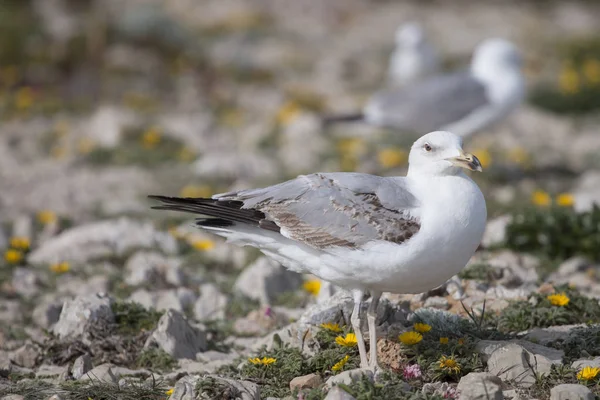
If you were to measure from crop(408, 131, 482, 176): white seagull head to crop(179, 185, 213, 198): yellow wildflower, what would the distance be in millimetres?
4304

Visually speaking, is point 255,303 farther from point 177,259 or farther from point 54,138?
point 54,138

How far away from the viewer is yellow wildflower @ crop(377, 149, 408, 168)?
9570 mm

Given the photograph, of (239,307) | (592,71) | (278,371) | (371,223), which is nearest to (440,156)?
(371,223)

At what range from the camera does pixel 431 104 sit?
9.92 metres

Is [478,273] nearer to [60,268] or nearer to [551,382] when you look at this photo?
[551,382]

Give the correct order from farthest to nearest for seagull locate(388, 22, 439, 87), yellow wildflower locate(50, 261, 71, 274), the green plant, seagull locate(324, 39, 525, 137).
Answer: seagull locate(388, 22, 439, 87) → seagull locate(324, 39, 525, 137) → the green plant → yellow wildflower locate(50, 261, 71, 274)

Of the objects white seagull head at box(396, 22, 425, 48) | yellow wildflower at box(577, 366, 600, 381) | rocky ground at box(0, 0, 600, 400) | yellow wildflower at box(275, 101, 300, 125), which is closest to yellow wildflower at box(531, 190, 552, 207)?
rocky ground at box(0, 0, 600, 400)

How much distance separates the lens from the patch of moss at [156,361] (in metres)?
5.00

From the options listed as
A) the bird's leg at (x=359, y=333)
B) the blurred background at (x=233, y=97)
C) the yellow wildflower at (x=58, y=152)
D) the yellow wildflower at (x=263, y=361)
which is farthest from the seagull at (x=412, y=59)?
the yellow wildflower at (x=263, y=361)

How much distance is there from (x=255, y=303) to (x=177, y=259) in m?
1.19

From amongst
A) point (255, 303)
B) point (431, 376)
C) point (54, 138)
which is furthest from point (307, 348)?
point (54, 138)

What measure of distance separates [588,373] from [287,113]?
8.40 meters

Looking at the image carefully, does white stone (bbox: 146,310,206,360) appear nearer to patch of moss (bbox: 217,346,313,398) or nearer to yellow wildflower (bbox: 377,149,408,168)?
patch of moss (bbox: 217,346,313,398)

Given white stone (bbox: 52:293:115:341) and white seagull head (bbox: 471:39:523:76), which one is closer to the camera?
white stone (bbox: 52:293:115:341)
